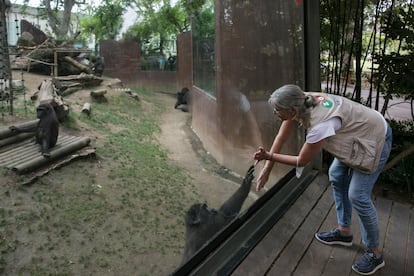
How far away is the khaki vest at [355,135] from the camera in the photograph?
Answer: 5.55ft

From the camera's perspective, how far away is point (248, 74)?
2.88m

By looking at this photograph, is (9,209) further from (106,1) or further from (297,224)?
(297,224)

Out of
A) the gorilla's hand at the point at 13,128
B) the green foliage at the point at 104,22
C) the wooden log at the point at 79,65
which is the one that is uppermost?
the green foliage at the point at 104,22

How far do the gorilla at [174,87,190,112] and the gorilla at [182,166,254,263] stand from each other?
576 millimetres

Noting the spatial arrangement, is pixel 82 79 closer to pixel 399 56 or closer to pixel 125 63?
pixel 125 63

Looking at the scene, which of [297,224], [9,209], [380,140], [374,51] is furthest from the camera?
[374,51]

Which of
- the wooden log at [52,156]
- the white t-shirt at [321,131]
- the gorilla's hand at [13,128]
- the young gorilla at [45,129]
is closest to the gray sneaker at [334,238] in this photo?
the white t-shirt at [321,131]

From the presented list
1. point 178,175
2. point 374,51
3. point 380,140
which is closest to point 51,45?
point 178,175

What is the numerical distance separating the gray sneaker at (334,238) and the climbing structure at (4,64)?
5.60 ft

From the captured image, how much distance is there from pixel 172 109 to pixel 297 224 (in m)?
1.05

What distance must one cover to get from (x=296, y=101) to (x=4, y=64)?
46.5 inches

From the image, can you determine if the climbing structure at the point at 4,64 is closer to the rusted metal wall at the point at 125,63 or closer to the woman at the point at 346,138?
the rusted metal wall at the point at 125,63

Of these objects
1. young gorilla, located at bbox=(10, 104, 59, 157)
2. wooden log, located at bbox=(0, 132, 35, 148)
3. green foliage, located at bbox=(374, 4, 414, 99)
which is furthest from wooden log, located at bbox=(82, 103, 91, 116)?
green foliage, located at bbox=(374, 4, 414, 99)

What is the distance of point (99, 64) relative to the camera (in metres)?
1.61
